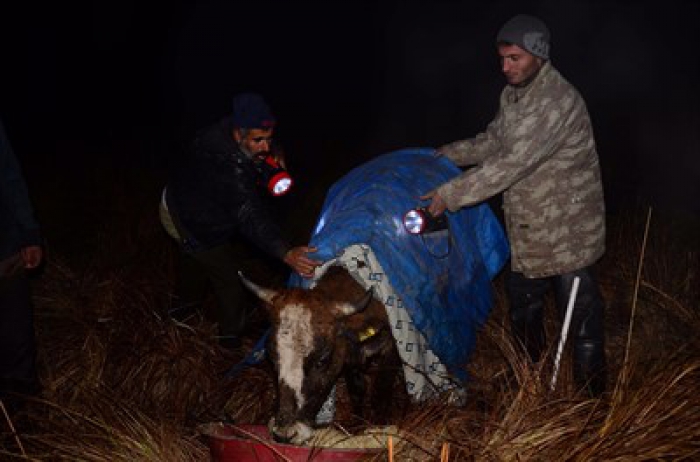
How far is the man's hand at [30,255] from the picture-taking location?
421 centimetres

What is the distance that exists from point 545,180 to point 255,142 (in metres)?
2.04

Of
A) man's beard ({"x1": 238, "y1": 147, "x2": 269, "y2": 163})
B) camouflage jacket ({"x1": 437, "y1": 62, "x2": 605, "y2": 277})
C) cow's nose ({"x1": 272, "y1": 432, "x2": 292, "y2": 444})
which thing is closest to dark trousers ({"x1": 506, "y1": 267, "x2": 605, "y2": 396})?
camouflage jacket ({"x1": 437, "y1": 62, "x2": 605, "y2": 277})

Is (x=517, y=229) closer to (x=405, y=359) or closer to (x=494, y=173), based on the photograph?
(x=494, y=173)

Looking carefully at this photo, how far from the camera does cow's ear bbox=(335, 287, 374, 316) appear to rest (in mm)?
3742

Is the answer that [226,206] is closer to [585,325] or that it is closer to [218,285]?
[218,285]

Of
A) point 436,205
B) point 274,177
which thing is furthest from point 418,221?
point 274,177

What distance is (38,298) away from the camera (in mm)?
6293

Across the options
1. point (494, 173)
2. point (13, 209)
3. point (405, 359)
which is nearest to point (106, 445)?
point (13, 209)

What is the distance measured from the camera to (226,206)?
4.89 metres

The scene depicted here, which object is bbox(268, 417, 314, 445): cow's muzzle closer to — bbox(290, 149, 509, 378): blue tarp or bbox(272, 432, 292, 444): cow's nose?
bbox(272, 432, 292, 444): cow's nose

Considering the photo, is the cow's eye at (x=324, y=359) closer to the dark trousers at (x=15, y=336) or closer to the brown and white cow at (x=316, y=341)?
the brown and white cow at (x=316, y=341)

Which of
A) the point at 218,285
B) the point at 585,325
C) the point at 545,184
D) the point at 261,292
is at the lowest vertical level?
the point at 585,325

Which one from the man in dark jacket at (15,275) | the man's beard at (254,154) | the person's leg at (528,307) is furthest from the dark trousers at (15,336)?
the person's leg at (528,307)

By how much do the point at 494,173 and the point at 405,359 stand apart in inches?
51.8
